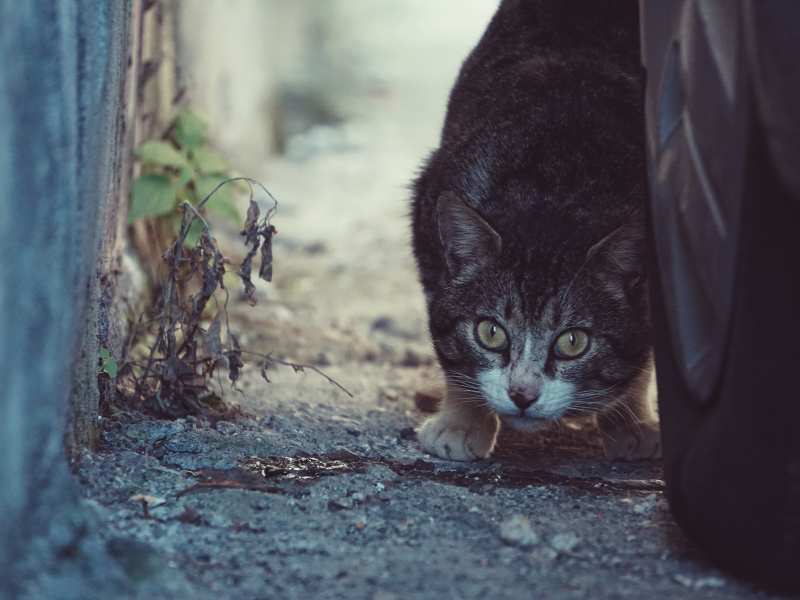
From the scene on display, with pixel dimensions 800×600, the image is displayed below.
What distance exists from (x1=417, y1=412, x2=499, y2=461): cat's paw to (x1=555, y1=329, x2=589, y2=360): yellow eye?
0.34 m

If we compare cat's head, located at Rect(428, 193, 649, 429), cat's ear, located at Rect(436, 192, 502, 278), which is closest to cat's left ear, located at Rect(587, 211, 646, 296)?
cat's head, located at Rect(428, 193, 649, 429)

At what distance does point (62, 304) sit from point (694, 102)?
1.08 metres

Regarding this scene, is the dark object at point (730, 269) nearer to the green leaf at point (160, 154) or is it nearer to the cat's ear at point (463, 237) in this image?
the cat's ear at point (463, 237)

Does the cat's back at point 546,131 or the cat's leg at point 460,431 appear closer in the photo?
the cat's back at point 546,131

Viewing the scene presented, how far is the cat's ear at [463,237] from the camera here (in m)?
2.71

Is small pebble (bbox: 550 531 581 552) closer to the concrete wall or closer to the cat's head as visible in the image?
the cat's head

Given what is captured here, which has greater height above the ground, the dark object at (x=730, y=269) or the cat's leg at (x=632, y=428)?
the dark object at (x=730, y=269)

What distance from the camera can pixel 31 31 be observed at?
5.79 feet

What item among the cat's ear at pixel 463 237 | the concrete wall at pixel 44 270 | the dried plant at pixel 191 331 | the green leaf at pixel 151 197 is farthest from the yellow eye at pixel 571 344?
the green leaf at pixel 151 197

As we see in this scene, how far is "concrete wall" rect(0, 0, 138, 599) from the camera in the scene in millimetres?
1706

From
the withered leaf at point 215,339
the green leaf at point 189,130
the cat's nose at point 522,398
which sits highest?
the green leaf at point 189,130

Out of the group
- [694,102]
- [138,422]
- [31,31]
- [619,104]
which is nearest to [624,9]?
[619,104]

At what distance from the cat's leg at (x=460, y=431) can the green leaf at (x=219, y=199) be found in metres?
0.89

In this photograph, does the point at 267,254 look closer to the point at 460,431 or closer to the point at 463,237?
the point at 463,237
